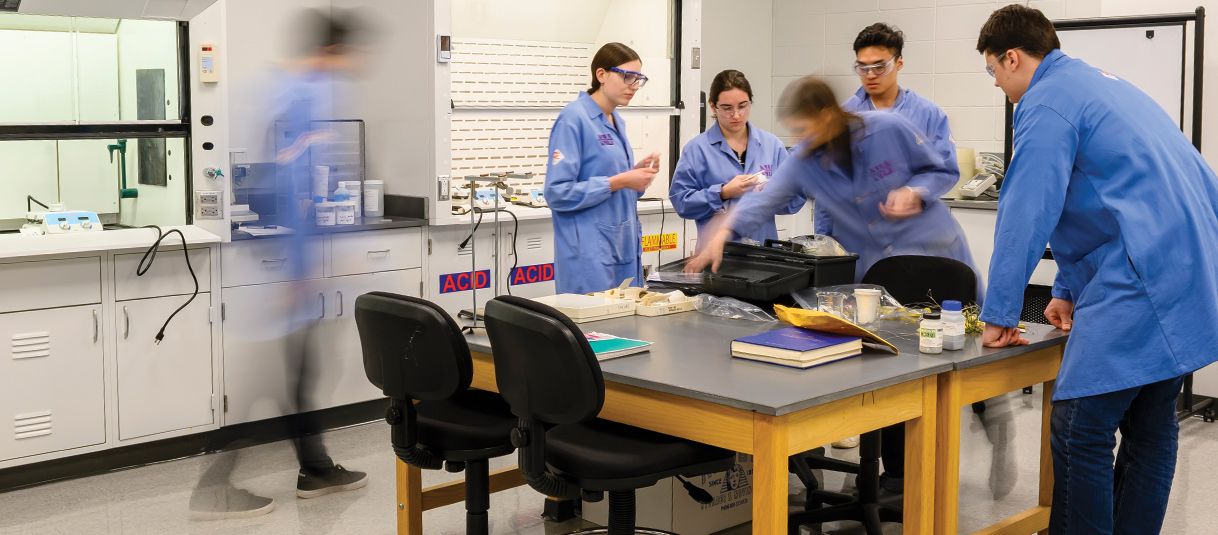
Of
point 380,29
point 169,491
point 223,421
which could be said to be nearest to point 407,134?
point 380,29

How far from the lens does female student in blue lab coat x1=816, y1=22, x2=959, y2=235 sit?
3.69 metres

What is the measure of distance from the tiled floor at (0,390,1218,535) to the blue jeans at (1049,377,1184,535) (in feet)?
2.94

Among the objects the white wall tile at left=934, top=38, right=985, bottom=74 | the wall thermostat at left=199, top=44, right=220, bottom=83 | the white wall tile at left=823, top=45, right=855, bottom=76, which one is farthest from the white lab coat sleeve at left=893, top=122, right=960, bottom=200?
the white wall tile at left=823, top=45, right=855, bottom=76

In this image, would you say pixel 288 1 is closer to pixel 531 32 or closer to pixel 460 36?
pixel 460 36

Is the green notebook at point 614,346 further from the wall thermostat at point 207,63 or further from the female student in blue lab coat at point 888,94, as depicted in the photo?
the wall thermostat at point 207,63

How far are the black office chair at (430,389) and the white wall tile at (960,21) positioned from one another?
4.63m

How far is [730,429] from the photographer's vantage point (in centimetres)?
218

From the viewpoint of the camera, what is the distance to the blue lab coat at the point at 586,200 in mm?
3783

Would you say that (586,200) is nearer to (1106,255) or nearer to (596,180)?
(596,180)

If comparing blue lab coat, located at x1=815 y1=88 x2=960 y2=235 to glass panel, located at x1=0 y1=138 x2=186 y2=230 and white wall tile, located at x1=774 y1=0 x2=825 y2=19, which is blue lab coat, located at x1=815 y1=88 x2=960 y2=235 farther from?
white wall tile, located at x1=774 y1=0 x2=825 y2=19

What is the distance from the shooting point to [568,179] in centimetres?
A: 379

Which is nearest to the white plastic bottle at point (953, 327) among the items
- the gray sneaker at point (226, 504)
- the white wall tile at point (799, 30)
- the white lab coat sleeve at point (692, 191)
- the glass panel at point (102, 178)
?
the white lab coat sleeve at point (692, 191)

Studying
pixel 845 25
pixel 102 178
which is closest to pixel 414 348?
pixel 102 178

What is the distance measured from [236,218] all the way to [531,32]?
73.6 inches
